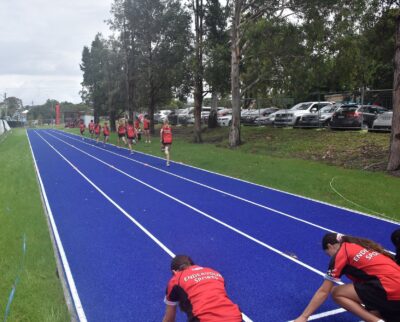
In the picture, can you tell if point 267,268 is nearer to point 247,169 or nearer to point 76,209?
point 76,209

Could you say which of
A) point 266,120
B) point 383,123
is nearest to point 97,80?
point 266,120

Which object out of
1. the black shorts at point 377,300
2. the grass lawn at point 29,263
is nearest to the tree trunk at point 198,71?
the grass lawn at point 29,263

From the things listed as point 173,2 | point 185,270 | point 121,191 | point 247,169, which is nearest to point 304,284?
point 185,270

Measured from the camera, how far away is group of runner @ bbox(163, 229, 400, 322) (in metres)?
3.91

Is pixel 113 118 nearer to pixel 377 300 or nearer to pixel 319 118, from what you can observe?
pixel 319 118

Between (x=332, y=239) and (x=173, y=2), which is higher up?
(x=173, y=2)

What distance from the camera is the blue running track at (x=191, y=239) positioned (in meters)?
5.57

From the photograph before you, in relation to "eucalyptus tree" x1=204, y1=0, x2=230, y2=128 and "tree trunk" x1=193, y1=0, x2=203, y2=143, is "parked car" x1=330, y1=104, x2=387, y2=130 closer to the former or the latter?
"eucalyptus tree" x1=204, y1=0, x2=230, y2=128

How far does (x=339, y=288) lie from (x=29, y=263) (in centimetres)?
470

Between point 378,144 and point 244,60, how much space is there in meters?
9.34

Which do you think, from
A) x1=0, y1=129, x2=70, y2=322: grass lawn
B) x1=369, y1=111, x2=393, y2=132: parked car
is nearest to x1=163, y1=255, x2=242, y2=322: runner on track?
x1=0, y1=129, x2=70, y2=322: grass lawn

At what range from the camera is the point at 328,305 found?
17.6ft

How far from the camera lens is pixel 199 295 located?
3941 millimetres

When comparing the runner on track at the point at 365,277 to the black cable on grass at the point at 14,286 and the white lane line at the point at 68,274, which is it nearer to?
the white lane line at the point at 68,274
